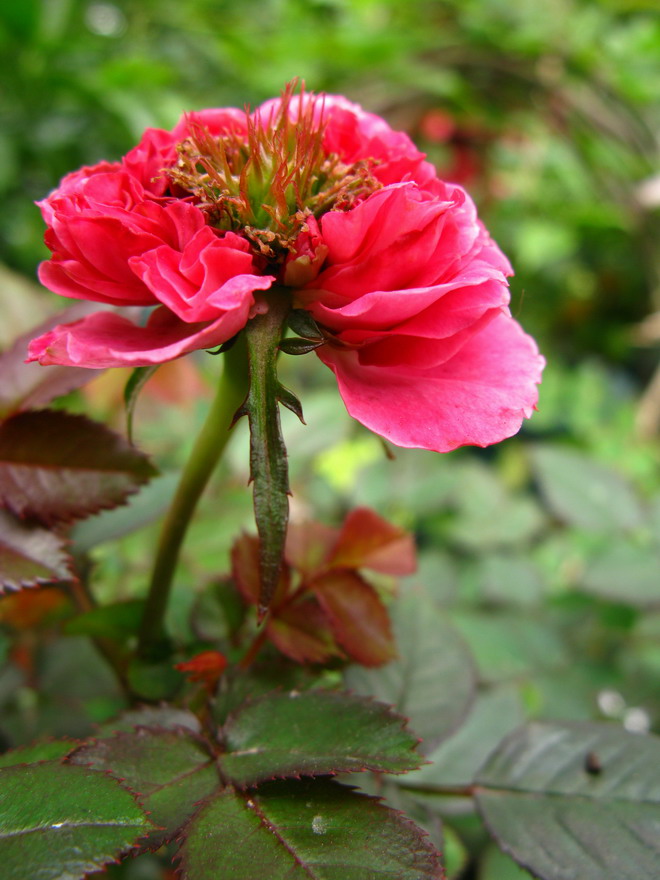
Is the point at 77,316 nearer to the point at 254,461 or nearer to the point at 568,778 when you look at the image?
the point at 254,461

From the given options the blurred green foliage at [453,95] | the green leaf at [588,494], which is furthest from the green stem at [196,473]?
the blurred green foliage at [453,95]

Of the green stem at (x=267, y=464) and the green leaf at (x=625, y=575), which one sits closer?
the green stem at (x=267, y=464)

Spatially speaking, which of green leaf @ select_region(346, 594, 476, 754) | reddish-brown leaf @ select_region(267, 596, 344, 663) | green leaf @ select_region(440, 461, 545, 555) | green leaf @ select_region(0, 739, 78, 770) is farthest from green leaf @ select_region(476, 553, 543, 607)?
green leaf @ select_region(0, 739, 78, 770)

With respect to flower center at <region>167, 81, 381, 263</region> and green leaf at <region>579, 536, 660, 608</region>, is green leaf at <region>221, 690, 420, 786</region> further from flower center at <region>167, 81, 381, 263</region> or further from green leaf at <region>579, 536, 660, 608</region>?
green leaf at <region>579, 536, 660, 608</region>

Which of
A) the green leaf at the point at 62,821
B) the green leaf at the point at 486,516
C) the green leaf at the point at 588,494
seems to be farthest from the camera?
the green leaf at the point at 486,516

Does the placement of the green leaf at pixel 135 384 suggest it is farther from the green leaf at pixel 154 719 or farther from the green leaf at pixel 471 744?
the green leaf at pixel 471 744

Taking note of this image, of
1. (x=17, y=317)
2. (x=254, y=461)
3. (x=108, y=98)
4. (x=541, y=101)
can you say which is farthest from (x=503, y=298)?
(x=541, y=101)

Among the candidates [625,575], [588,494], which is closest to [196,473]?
[625,575]
